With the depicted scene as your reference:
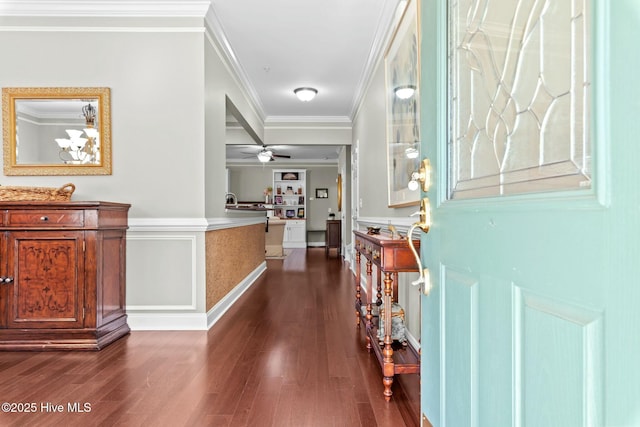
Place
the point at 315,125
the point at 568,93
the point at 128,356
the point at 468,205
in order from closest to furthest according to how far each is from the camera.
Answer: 1. the point at 568,93
2. the point at 468,205
3. the point at 128,356
4. the point at 315,125

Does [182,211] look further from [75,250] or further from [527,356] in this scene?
[527,356]

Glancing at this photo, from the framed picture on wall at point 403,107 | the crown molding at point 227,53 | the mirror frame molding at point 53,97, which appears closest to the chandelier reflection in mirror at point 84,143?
the mirror frame molding at point 53,97

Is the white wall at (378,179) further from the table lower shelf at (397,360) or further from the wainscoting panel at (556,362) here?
the wainscoting panel at (556,362)

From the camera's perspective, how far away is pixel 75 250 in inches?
101

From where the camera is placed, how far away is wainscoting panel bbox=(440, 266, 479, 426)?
30.2 inches

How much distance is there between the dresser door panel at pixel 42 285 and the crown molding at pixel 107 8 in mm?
1876

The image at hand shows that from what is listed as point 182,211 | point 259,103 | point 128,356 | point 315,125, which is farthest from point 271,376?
point 315,125

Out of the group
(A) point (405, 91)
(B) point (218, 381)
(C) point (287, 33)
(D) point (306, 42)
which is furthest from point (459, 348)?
(D) point (306, 42)

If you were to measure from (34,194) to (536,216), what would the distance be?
10.7 feet

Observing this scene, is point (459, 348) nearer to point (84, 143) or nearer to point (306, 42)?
point (84, 143)

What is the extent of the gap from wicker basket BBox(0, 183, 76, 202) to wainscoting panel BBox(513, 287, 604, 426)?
3.10 meters

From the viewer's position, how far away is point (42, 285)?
2564mm

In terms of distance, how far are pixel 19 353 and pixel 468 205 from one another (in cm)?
311

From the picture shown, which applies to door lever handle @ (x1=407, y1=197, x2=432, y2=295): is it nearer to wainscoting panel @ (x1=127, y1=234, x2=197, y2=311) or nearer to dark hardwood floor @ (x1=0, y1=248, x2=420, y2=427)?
dark hardwood floor @ (x1=0, y1=248, x2=420, y2=427)
